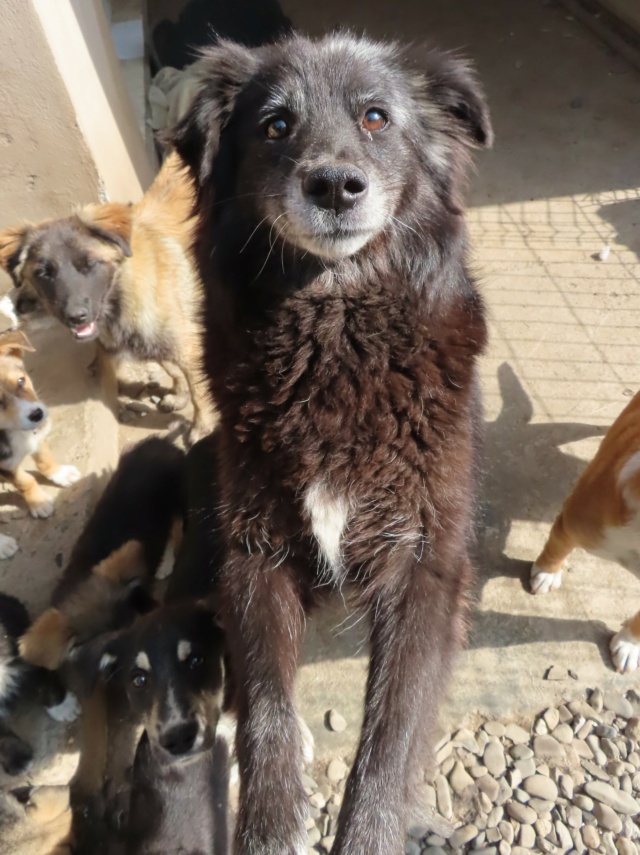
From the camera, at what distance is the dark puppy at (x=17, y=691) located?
2.11m

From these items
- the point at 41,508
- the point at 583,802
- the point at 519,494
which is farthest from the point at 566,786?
the point at 41,508

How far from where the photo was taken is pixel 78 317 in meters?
2.73

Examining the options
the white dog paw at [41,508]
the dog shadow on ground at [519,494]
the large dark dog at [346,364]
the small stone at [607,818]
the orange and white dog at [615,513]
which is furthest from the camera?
the white dog paw at [41,508]

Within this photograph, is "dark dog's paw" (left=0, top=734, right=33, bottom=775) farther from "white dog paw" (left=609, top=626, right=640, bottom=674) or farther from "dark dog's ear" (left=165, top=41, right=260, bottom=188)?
"white dog paw" (left=609, top=626, right=640, bottom=674)

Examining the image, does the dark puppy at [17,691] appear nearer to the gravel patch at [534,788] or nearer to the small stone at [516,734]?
the gravel patch at [534,788]

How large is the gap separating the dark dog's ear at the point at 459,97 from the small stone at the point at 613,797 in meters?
2.01

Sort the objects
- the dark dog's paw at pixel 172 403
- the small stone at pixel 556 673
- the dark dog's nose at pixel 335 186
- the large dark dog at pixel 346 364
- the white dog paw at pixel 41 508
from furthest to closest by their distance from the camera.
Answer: the dark dog's paw at pixel 172 403
the white dog paw at pixel 41 508
the small stone at pixel 556 673
the large dark dog at pixel 346 364
the dark dog's nose at pixel 335 186

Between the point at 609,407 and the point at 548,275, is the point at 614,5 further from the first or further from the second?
the point at 609,407

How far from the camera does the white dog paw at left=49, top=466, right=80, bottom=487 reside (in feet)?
9.00

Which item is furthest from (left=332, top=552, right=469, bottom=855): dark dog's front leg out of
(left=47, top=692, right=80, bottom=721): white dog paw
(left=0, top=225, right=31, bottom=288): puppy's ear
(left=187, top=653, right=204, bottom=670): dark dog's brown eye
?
(left=0, top=225, right=31, bottom=288): puppy's ear

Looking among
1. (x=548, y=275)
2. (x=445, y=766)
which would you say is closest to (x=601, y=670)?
(x=445, y=766)

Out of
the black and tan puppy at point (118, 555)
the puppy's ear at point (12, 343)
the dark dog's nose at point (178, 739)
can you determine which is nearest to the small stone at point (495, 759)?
the dark dog's nose at point (178, 739)

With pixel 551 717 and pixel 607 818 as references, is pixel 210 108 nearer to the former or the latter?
pixel 551 717

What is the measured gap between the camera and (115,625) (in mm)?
2188
